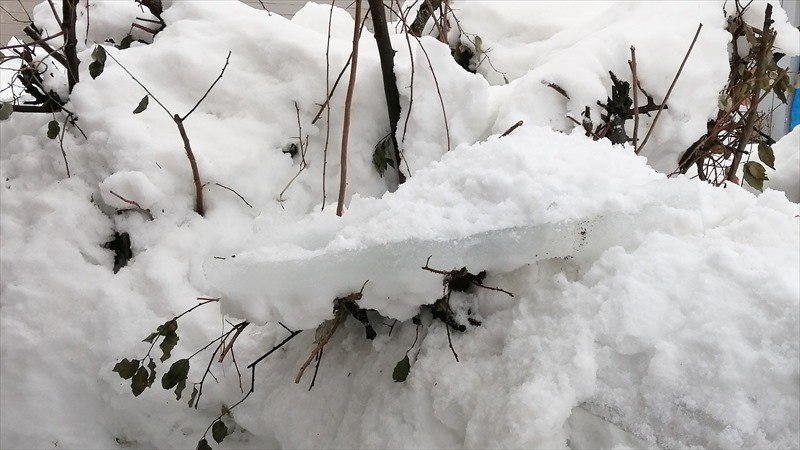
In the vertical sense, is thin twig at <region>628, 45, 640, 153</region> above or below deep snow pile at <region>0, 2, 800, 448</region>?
above

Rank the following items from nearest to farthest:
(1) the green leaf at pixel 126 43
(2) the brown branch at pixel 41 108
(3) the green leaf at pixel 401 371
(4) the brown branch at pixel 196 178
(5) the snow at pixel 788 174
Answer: (3) the green leaf at pixel 401 371 < (4) the brown branch at pixel 196 178 < (2) the brown branch at pixel 41 108 < (1) the green leaf at pixel 126 43 < (5) the snow at pixel 788 174

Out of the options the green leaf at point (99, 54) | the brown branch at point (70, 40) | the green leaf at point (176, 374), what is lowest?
the green leaf at point (176, 374)

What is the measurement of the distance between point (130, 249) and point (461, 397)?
844mm

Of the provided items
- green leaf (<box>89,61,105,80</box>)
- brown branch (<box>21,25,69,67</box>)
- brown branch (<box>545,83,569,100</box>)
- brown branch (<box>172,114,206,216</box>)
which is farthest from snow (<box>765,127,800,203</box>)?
brown branch (<box>21,25,69,67</box>)

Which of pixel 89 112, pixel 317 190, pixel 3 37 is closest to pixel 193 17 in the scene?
pixel 89 112

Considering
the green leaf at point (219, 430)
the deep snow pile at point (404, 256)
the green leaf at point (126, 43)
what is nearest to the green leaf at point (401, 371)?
the deep snow pile at point (404, 256)

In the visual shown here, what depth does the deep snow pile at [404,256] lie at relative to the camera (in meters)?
0.66

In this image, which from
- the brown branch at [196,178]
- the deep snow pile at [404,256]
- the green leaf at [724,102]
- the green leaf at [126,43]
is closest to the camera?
the deep snow pile at [404,256]

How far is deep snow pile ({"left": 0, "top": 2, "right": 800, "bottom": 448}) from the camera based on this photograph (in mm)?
661

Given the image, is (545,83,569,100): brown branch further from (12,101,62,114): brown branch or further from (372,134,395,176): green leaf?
(12,101,62,114): brown branch

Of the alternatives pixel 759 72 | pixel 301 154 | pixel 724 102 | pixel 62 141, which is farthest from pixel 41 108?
pixel 759 72

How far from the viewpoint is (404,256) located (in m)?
0.73

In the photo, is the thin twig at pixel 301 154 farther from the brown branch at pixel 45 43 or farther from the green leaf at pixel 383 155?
the brown branch at pixel 45 43

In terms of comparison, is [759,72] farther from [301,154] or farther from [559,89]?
[301,154]
